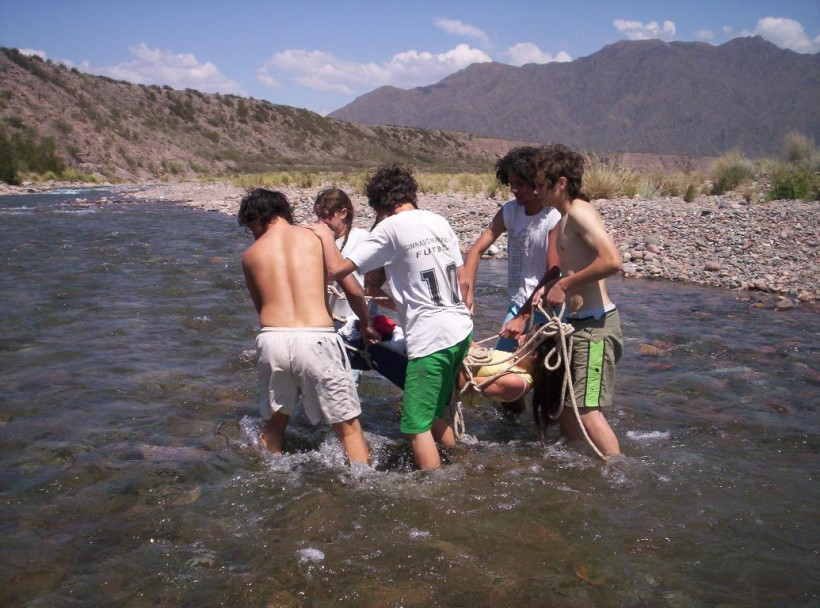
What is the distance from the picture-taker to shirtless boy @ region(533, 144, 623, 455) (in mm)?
3674

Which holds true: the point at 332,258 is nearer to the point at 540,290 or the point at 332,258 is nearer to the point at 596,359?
the point at 540,290

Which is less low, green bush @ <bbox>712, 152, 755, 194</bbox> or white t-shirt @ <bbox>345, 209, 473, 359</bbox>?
green bush @ <bbox>712, 152, 755, 194</bbox>

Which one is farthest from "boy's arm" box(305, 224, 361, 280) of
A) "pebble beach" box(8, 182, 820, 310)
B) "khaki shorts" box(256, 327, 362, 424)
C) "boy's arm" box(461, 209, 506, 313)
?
"pebble beach" box(8, 182, 820, 310)

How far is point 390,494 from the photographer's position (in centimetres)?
368

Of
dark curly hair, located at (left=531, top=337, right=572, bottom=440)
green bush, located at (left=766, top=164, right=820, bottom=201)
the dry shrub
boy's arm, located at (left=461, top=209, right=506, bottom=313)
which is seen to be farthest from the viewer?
the dry shrub

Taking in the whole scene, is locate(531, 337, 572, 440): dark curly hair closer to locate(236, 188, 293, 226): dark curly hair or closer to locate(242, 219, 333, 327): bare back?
locate(242, 219, 333, 327): bare back

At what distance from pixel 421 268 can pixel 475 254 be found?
894 millimetres

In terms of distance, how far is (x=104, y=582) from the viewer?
288cm

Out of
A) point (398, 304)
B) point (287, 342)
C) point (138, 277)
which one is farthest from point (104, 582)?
point (138, 277)

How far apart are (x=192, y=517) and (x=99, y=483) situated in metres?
0.71

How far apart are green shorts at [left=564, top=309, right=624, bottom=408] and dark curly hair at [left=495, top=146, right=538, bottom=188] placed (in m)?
0.89

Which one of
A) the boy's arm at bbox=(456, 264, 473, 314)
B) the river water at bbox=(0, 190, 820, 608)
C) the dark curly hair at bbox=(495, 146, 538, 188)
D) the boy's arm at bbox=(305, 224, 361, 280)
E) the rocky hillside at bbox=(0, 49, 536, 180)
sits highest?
the rocky hillside at bbox=(0, 49, 536, 180)

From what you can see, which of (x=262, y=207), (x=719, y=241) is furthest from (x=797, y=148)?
(x=262, y=207)

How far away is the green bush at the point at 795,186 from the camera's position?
14.3m
